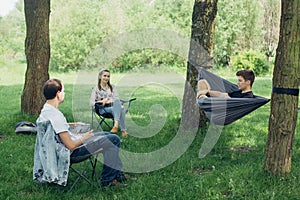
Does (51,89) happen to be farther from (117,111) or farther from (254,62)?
(254,62)

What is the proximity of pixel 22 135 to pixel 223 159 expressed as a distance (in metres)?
2.98

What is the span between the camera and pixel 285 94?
3.54m

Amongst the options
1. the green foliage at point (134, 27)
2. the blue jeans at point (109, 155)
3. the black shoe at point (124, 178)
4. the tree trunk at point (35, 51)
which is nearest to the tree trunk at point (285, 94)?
the black shoe at point (124, 178)

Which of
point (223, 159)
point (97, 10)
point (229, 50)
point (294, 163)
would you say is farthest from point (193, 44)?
point (229, 50)

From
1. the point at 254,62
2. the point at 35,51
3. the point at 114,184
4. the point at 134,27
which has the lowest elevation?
the point at 114,184

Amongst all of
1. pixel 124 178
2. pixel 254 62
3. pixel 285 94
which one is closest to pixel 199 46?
pixel 285 94

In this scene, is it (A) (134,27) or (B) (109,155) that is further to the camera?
(A) (134,27)

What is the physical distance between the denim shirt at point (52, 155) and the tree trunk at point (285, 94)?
6.13 ft

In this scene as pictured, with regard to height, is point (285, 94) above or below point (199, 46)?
below

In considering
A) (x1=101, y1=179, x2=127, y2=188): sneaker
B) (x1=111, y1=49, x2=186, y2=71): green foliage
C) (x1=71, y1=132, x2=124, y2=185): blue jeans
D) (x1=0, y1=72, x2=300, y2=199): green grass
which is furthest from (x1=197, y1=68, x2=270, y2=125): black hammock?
(x1=111, y1=49, x2=186, y2=71): green foliage

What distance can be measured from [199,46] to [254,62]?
15.5m

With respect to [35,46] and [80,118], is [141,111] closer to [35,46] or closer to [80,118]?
[80,118]

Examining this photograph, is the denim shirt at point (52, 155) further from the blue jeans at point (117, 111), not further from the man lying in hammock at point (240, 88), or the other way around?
the blue jeans at point (117, 111)

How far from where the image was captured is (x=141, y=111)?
27.1 ft
